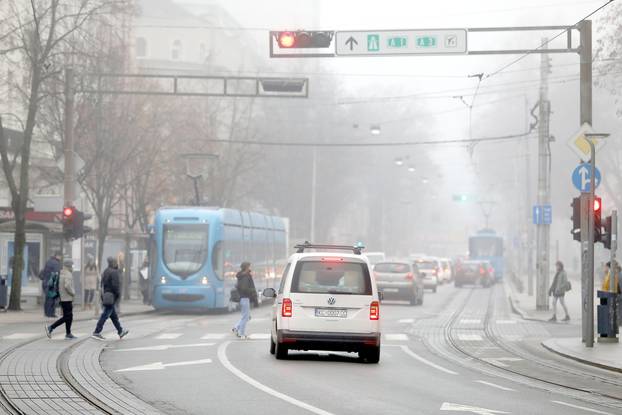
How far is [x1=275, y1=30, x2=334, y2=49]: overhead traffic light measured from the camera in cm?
2703

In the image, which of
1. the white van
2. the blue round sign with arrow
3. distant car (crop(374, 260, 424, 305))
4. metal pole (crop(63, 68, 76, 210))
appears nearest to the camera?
the white van

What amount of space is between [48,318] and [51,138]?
1577 centimetres

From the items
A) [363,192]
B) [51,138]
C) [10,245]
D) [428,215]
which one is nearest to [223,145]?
[51,138]

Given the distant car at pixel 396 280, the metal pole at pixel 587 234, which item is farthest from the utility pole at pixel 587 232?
the distant car at pixel 396 280

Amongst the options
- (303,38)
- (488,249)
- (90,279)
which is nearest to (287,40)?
(303,38)

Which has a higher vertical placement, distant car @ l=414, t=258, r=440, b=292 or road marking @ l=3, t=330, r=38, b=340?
distant car @ l=414, t=258, r=440, b=292

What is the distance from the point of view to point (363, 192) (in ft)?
387

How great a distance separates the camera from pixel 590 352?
80.4 feet

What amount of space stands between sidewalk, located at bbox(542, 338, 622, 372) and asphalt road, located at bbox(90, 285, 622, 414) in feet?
1.16

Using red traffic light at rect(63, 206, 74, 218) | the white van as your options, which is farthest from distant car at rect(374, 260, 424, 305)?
the white van

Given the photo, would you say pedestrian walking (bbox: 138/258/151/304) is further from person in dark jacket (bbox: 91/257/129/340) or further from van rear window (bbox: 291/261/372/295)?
van rear window (bbox: 291/261/372/295)

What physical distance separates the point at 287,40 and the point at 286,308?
25.9 feet

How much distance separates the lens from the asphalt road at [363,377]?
47.8 feet

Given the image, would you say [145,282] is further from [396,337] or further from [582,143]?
[582,143]
